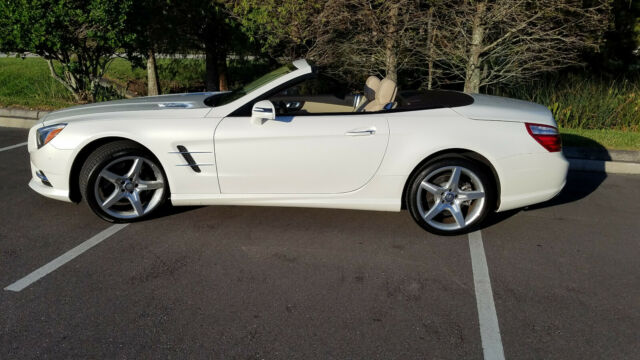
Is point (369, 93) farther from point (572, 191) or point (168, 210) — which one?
point (572, 191)

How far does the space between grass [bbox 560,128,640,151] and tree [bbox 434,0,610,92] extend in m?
1.62

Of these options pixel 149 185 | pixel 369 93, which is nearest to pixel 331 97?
pixel 369 93

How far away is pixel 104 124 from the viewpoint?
435 cm

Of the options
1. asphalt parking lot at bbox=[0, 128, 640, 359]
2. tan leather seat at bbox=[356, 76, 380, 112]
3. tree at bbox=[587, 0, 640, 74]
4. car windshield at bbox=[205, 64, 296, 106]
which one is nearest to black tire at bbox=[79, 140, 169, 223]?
asphalt parking lot at bbox=[0, 128, 640, 359]

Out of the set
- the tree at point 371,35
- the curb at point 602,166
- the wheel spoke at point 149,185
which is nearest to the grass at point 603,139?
the curb at point 602,166

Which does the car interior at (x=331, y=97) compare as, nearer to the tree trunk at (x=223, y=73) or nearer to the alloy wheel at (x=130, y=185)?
the alloy wheel at (x=130, y=185)

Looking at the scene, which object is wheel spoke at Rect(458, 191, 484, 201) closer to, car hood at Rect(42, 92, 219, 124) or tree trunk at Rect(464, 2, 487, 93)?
car hood at Rect(42, 92, 219, 124)

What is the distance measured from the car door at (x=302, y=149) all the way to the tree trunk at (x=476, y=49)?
534 centimetres

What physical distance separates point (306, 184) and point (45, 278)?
2004 mm

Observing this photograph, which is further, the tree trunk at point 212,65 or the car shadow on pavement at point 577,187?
the tree trunk at point 212,65

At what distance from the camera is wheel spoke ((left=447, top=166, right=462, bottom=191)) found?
4.34 meters

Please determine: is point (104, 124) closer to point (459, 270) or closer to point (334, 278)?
point (334, 278)

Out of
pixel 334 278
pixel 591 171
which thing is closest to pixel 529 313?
pixel 334 278

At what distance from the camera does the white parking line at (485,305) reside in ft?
9.72
